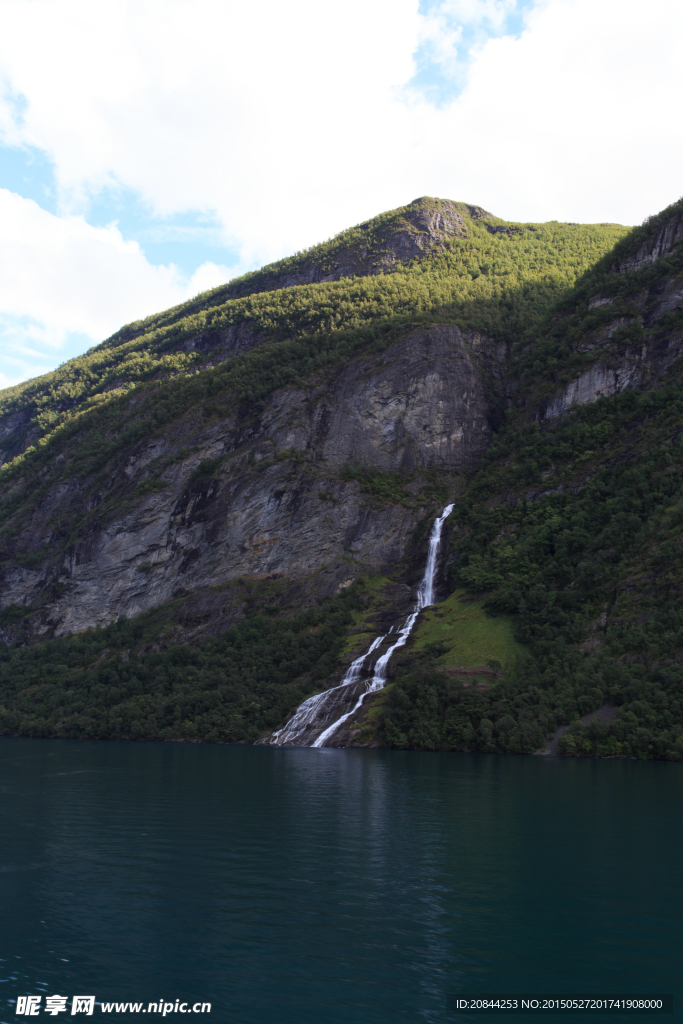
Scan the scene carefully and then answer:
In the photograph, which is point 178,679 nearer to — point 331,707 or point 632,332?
point 331,707

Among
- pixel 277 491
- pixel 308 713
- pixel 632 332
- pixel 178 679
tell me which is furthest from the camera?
pixel 277 491

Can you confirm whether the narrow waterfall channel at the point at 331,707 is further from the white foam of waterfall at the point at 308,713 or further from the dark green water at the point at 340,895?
the dark green water at the point at 340,895

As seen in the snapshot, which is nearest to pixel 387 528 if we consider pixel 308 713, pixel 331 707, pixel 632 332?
pixel 331 707

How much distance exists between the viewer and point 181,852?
3000 centimetres

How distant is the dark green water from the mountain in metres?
31.9

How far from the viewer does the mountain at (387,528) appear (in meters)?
77.9

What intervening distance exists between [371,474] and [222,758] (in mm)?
77050

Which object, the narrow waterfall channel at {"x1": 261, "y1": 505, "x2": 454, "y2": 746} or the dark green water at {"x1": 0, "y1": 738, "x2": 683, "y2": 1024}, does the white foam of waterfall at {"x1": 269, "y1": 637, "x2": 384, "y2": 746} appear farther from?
the dark green water at {"x1": 0, "y1": 738, "x2": 683, "y2": 1024}

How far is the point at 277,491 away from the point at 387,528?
2304cm

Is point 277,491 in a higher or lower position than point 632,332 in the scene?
lower

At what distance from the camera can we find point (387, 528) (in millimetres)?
127188

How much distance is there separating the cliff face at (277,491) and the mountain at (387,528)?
1.59 feet

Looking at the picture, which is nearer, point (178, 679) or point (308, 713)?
point (308, 713)

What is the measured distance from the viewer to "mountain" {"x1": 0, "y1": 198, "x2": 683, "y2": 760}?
77.9 metres
